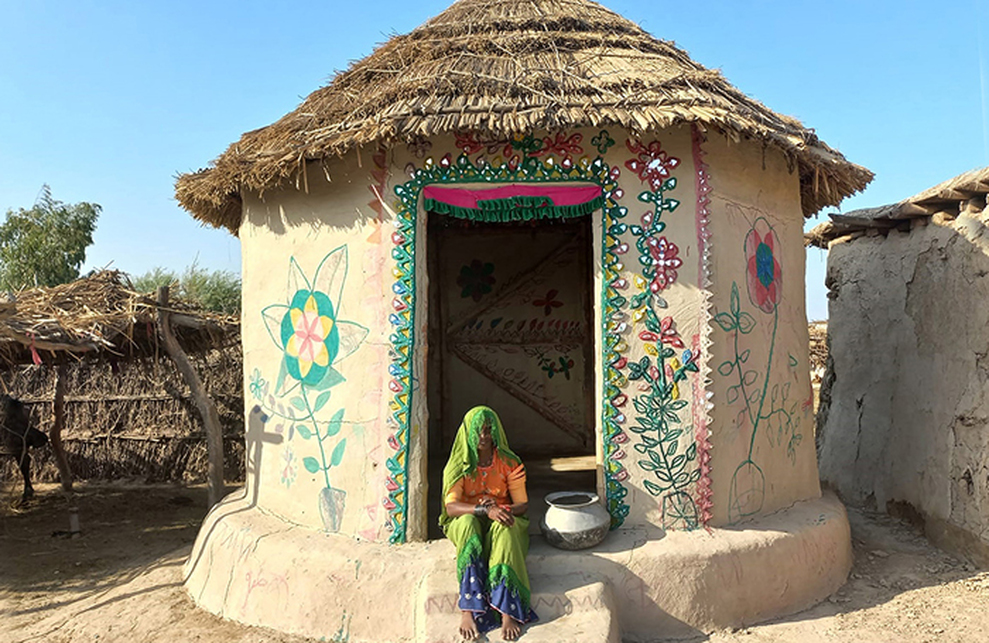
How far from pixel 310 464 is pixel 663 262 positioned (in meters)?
2.62

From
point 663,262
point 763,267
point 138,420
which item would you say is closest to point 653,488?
point 663,262

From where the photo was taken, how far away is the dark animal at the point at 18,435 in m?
8.09

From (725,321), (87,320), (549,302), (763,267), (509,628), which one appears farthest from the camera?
(549,302)

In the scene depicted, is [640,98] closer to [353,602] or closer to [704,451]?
[704,451]

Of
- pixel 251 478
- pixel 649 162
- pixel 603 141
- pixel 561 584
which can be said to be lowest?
pixel 561 584

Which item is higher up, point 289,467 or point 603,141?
point 603,141

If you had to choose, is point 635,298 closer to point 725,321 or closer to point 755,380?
point 725,321

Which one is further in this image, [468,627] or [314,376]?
[314,376]

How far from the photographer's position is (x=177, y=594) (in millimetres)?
4840

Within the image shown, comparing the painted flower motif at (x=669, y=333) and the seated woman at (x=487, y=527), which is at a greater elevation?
the painted flower motif at (x=669, y=333)

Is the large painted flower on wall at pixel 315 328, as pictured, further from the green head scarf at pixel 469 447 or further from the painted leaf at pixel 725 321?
the painted leaf at pixel 725 321

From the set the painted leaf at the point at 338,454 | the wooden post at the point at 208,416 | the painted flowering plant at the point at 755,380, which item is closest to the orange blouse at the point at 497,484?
the painted leaf at the point at 338,454

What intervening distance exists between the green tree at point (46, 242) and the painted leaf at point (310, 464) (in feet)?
48.0

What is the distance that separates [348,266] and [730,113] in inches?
99.3
